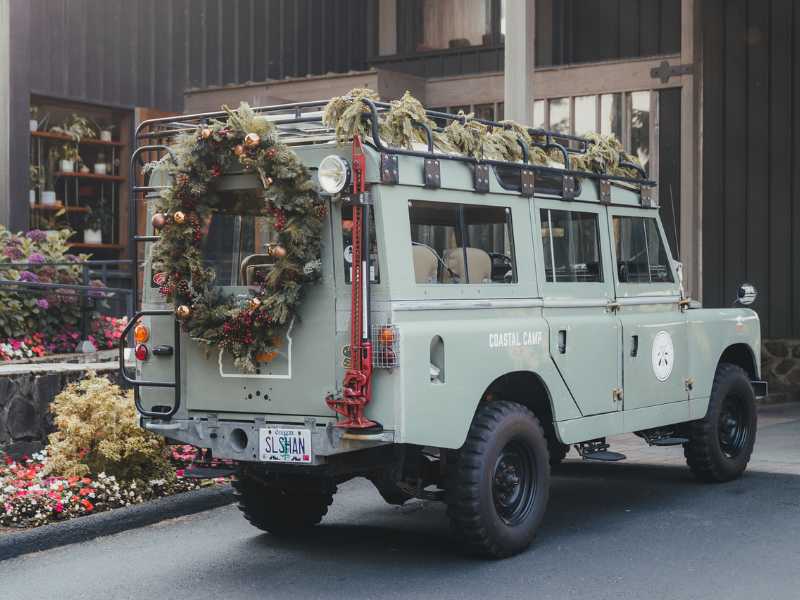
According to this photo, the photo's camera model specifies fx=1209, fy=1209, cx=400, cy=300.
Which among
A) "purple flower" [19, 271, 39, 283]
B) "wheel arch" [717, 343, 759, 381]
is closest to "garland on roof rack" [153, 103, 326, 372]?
"wheel arch" [717, 343, 759, 381]

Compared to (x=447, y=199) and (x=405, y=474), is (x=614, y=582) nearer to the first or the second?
(x=405, y=474)

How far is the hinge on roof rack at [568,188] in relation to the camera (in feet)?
26.2

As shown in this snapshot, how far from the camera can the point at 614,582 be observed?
6473 millimetres

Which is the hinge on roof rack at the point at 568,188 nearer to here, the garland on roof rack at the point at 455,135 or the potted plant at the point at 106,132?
the garland on roof rack at the point at 455,135

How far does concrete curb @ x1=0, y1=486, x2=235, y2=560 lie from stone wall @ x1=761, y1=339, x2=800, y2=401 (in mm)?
8964

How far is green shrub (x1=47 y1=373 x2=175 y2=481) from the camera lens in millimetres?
8430

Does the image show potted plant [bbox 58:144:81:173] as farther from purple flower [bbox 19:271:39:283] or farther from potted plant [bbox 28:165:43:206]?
purple flower [bbox 19:271:39:283]

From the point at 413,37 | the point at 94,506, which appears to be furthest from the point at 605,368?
the point at 413,37

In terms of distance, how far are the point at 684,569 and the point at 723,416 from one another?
3.16 m

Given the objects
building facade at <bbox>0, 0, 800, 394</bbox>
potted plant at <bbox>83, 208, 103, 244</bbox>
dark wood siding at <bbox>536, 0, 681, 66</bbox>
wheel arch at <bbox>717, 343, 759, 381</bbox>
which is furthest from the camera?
potted plant at <bbox>83, 208, 103, 244</bbox>

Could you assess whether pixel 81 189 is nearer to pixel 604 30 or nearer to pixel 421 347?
pixel 604 30

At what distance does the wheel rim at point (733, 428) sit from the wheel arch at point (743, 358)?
0.36 m

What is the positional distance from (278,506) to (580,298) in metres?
2.40

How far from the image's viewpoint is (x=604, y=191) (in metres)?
8.45
